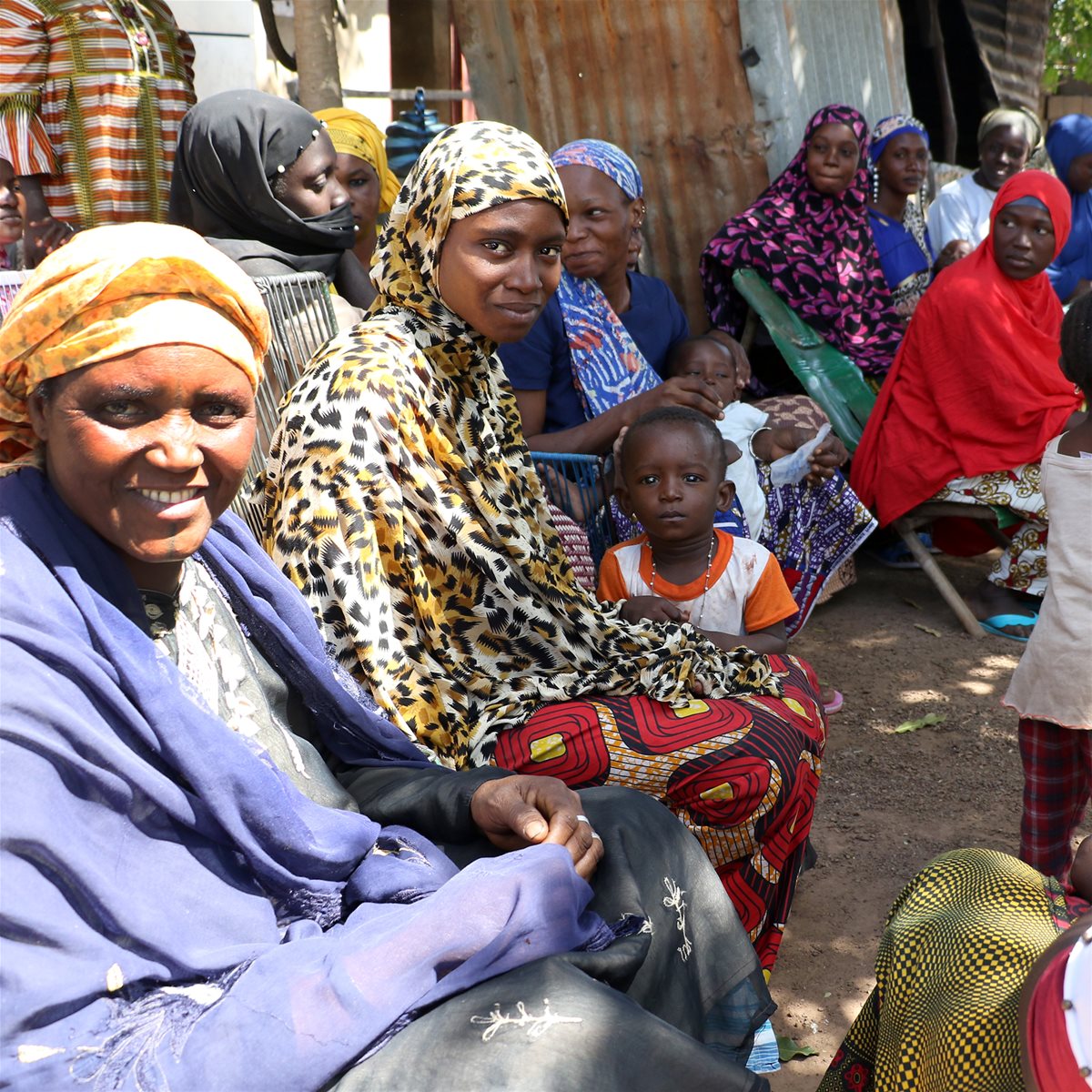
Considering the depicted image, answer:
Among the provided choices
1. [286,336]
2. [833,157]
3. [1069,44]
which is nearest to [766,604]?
[286,336]

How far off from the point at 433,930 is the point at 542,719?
3.29 feet

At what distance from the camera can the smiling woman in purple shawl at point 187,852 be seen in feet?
4.76

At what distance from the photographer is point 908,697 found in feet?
Result: 15.5

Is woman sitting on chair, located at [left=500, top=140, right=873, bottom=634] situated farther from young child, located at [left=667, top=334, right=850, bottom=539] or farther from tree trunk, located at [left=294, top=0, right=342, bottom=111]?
tree trunk, located at [left=294, top=0, right=342, bottom=111]

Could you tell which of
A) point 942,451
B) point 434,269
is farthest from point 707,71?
point 434,269

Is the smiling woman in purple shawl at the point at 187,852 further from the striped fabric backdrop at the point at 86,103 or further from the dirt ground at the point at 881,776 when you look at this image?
the striped fabric backdrop at the point at 86,103

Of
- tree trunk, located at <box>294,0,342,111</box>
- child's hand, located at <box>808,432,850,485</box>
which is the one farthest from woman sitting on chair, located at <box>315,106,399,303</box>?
child's hand, located at <box>808,432,850,485</box>

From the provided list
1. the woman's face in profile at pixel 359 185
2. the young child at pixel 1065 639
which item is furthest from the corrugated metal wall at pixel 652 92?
the young child at pixel 1065 639

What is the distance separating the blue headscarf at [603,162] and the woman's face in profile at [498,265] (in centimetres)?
152

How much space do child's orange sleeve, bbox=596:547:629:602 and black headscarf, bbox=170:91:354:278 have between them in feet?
4.78

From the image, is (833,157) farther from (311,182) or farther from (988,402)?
(311,182)

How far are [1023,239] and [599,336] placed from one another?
224 cm

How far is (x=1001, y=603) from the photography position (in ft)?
17.7

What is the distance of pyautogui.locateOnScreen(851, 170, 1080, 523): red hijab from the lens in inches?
207
